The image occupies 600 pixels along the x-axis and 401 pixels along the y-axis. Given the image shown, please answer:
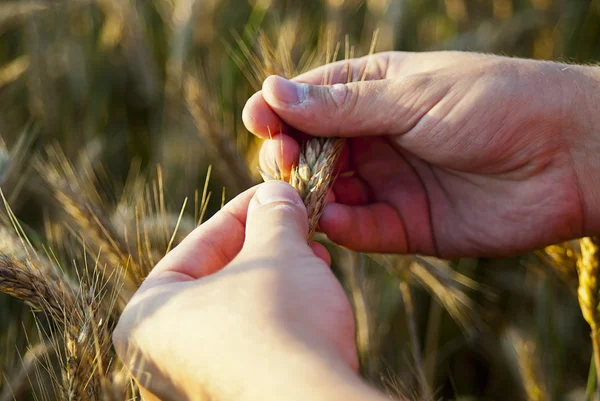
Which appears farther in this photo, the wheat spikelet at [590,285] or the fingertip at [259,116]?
the fingertip at [259,116]

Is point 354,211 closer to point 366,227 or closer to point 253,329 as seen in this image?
point 366,227

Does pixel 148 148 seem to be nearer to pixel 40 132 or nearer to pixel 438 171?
pixel 40 132

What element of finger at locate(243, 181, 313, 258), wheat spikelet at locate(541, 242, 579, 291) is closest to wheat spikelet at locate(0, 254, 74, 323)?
finger at locate(243, 181, 313, 258)

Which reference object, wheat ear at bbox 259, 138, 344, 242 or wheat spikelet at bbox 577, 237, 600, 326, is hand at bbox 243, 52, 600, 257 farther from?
wheat spikelet at bbox 577, 237, 600, 326

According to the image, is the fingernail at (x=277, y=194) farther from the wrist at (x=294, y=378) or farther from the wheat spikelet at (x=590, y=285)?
the wheat spikelet at (x=590, y=285)

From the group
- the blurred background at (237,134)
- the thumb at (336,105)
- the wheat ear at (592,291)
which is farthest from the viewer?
the blurred background at (237,134)

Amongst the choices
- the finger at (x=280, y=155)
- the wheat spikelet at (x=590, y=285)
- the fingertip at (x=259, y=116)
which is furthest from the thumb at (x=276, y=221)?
the wheat spikelet at (x=590, y=285)
